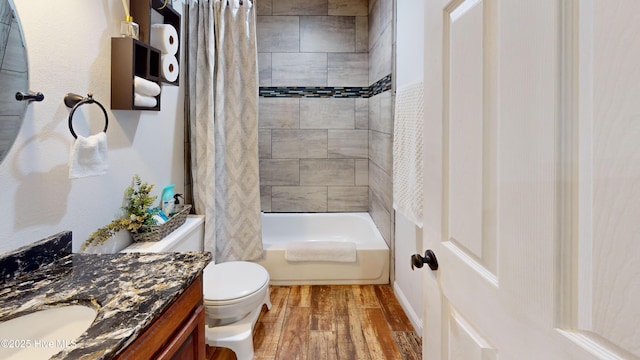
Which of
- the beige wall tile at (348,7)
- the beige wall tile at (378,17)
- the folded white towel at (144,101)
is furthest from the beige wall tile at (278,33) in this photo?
the folded white towel at (144,101)

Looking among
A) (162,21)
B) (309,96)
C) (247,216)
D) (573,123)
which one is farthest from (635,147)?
(309,96)

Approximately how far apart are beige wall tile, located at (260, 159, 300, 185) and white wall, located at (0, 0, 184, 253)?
197 cm

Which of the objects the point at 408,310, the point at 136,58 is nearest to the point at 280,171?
the point at 408,310

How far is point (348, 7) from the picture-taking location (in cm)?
378

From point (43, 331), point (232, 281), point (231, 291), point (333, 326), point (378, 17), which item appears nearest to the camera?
point (43, 331)

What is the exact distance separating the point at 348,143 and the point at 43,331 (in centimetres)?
319

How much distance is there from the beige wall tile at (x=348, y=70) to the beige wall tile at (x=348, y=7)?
1.35ft

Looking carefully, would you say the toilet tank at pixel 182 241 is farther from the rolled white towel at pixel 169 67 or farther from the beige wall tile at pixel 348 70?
the beige wall tile at pixel 348 70

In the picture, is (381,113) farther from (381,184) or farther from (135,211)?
(135,211)

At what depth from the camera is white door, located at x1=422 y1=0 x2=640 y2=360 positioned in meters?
0.45

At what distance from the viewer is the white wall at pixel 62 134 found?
1190 mm

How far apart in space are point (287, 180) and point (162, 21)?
2.00m

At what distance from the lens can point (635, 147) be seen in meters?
0.43

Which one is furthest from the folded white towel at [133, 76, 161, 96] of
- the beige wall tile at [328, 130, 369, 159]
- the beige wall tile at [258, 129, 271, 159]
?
the beige wall tile at [328, 130, 369, 159]
